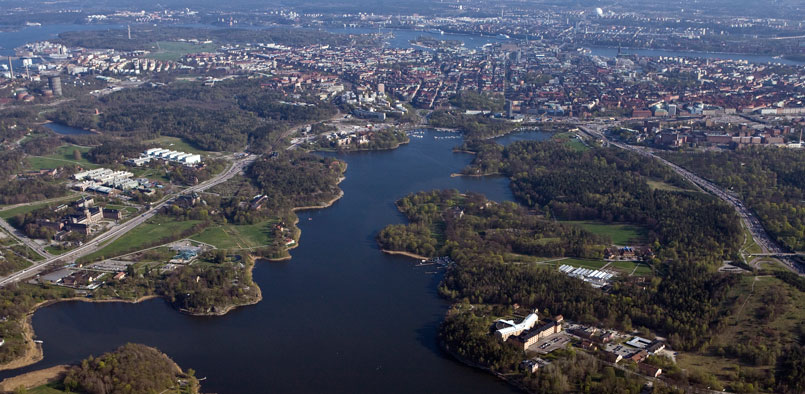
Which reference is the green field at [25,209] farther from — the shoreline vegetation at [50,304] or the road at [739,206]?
the road at [739,206]

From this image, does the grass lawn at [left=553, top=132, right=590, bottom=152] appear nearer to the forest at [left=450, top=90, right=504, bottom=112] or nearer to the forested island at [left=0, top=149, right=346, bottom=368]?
the forest at [left=450, top=90, right=504, bottom=112]

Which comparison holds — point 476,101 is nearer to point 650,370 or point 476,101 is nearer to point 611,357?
point 611,357

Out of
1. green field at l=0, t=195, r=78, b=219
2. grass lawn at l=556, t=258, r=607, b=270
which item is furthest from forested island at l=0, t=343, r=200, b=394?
green field at l=0, t=195, r=78, b=219

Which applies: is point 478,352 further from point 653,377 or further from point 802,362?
point 802,362

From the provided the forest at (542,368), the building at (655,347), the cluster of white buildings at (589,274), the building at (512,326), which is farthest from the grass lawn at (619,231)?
the forest at (542,368)

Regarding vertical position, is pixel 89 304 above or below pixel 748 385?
below

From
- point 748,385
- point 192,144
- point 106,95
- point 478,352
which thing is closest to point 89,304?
point 478,352
